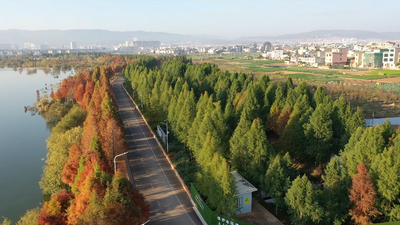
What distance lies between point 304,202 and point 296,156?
7.12 meters

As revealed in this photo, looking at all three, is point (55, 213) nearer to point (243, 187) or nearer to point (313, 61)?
point (243, 187)

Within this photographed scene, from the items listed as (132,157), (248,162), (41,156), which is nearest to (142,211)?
(248,162)

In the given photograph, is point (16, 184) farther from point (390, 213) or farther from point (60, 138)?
point (390, 213)

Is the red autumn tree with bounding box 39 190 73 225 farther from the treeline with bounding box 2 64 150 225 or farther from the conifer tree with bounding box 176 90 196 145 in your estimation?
the conifer tree with bounding box 176 90 196 145

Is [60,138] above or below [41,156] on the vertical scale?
above

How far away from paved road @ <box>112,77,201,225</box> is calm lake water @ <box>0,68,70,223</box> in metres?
5.87

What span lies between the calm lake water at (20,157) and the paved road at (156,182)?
19.2 feet

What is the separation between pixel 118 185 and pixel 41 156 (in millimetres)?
16314

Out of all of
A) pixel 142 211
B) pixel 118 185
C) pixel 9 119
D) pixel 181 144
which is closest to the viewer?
pixel 118 185

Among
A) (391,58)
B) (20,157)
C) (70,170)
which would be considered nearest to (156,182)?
(70,170)

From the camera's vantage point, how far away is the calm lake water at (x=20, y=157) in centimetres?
1742

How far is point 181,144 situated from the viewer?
21.7 metres

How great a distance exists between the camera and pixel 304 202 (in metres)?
11.7

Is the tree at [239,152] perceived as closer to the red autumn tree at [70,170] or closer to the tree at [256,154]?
the tree at [256,154]
